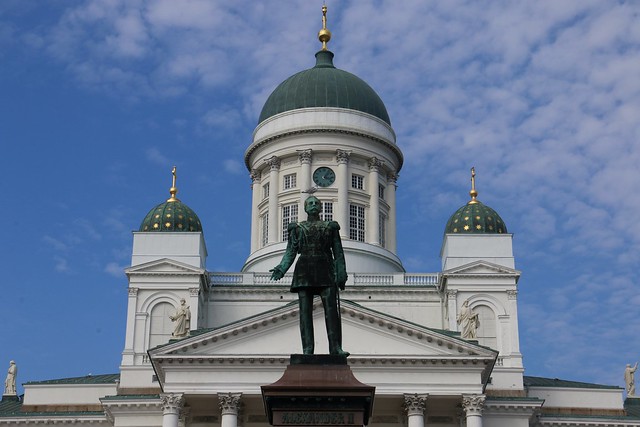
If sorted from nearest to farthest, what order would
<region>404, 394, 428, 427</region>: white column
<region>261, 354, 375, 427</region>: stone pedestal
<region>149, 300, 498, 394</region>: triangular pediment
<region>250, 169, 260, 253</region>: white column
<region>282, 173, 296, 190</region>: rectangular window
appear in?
<region>261, 354, 375, 427</region>: stone pedestal → <region>404, 394, 428, 427</region>: white column → <region>149, 300, 498, 394</region>: triangular pediment → <region>282, 173, 296, 190</region>: rectangular window → <region>250, 169, 260, 253</region>: white column

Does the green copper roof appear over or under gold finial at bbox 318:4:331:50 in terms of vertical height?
under

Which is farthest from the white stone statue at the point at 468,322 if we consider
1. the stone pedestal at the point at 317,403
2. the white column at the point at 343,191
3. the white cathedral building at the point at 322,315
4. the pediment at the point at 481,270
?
the stone pedestal at the point at 317,403

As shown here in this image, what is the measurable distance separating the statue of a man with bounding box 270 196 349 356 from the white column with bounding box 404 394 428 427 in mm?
34486

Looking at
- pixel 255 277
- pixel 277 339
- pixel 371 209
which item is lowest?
pixel 277 339

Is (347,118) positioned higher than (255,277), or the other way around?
(347,118)

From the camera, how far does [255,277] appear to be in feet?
211

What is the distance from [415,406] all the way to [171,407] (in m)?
10.7

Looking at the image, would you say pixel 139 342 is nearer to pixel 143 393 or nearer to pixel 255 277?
pixel 143 393

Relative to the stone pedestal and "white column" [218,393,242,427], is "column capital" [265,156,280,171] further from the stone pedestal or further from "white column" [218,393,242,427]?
the stone pedestal

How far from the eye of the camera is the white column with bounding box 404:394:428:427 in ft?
169

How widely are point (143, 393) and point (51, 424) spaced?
20.3ft

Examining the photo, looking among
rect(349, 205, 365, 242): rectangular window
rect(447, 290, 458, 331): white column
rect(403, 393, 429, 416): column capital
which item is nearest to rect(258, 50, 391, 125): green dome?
rect(349, 205, 365, 242): rectangular window

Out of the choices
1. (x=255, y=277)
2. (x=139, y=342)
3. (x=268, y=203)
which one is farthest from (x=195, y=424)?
(x=268, y=203)

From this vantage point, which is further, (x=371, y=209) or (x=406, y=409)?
(x=371, y=209)
